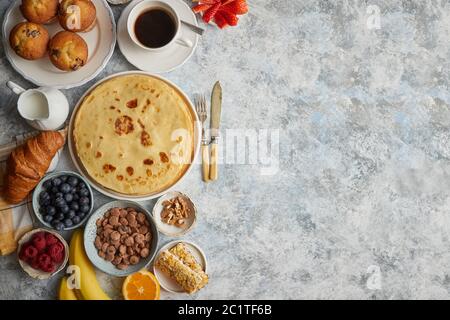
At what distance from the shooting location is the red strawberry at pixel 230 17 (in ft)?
6.19

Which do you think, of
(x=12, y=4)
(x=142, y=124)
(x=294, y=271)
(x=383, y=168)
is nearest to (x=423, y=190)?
(x=383, y=168)

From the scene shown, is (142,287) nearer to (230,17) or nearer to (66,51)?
(66,51)

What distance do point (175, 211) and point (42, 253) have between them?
17.2 inches

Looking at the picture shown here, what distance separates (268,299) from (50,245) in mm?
744

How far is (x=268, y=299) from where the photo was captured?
1.94 metres

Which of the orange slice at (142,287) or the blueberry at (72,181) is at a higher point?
the blueberry at (72,181)

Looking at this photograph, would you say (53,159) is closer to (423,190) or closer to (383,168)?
(383,168)

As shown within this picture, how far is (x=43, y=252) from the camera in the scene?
1.79m

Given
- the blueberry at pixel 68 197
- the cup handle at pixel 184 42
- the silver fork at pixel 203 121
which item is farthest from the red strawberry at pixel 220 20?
the blueberry at pixel 68 197

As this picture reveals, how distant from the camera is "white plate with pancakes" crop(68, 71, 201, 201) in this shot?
1.80m

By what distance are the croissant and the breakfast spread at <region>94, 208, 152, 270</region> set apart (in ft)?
0.82

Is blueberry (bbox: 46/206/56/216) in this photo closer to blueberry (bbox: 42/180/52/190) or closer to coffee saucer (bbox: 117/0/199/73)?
blueberry (bbox: 42/180/52/190)

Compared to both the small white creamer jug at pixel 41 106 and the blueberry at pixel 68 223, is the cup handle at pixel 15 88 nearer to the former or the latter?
the small white creamer jug at pixel 41 106

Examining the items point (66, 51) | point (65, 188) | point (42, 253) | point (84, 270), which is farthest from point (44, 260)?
point (66, 51)
